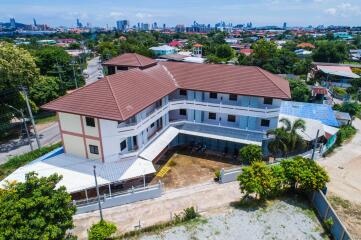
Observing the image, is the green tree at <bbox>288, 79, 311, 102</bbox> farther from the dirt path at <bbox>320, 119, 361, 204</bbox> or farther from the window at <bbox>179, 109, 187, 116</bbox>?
the window at <bbox>179, 109, 187, 116</bbox>

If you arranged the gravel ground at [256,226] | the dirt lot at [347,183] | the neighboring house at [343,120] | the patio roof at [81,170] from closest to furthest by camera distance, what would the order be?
the gravel ground at [256,226] < the dirt lot at [347,183] < the patio roof at [81,170] < the neighboring house at [343,120]

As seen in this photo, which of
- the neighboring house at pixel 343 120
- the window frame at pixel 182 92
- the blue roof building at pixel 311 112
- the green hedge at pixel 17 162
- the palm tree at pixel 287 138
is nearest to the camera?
the palm tree at pixel 287 138

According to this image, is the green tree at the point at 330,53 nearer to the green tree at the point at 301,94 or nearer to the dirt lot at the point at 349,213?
the green tree at the point at 301,94

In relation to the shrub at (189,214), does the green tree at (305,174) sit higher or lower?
higher

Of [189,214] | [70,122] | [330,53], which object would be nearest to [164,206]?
[189,214]

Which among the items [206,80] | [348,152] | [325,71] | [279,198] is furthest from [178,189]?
[325,71]

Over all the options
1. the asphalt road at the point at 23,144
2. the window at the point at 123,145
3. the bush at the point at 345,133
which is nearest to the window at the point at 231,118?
the window at the point at 123,145

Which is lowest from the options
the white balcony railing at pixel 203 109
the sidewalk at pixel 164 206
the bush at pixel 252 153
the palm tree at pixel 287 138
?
the sidewalk at pixel 164 206

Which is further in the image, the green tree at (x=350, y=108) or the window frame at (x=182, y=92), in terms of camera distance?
Result: the green tree at (x=350, y=108)

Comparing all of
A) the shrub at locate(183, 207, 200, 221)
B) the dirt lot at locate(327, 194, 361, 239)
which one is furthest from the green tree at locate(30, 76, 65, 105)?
the dirt lot at locate(327, 194, 361, 239)
